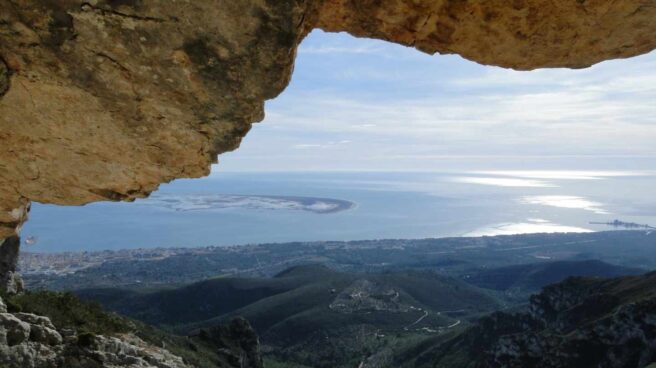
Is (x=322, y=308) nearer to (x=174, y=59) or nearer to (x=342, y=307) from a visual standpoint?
(x=342, y=307)

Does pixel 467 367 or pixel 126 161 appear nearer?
pixel 126 161

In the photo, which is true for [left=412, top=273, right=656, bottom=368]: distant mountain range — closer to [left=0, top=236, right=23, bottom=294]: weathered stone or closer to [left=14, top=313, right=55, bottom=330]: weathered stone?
[left=14, top=313, right=55, bottom=330]: weathered stone

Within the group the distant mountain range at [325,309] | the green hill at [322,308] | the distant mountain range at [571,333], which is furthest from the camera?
the green hill at [322,308]

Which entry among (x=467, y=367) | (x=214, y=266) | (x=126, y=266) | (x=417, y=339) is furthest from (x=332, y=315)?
(x=126, y=266)

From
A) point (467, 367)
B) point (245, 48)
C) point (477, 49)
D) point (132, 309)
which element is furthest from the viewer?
point (132, 309)

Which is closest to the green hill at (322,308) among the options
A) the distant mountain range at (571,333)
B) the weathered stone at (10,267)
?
the distant mountain range at (571,333)

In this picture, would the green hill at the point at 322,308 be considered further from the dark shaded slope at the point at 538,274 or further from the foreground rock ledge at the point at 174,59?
the foreground rock ledge at the point at 174,59

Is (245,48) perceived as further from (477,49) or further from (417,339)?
(417,339)

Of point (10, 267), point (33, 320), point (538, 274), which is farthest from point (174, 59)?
point (538, 274)
